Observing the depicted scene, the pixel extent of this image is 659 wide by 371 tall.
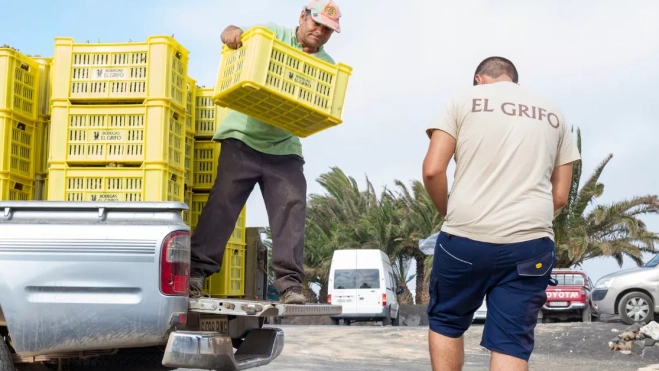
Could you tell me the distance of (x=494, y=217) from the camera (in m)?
4.26

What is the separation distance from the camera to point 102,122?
622cm

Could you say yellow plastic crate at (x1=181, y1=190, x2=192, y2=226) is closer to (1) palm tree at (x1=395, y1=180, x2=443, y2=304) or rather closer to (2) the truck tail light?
(2) the truck tail light

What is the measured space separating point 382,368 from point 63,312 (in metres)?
7.14

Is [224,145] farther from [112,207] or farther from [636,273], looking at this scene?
[636,273]

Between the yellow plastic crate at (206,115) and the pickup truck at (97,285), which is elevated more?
the yellow plastic crate at (206,115)

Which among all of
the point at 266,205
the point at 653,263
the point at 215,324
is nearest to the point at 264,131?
the point at 266,205

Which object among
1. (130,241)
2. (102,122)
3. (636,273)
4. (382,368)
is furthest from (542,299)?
(636,273)

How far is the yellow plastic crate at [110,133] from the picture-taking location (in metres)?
6.14

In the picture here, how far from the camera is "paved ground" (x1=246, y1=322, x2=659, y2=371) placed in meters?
12.3

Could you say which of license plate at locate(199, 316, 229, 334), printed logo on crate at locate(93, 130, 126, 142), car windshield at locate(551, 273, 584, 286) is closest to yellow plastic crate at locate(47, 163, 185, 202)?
printed logo on crate at locate(93, 130, 126, 142)

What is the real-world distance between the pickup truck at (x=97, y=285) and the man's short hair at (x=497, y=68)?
1.84 m

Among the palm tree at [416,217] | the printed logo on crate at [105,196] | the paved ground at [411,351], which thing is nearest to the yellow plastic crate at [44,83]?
the printed logo on crate at [105,196]

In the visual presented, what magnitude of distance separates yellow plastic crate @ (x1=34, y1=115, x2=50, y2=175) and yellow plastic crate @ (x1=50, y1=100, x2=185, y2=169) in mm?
384

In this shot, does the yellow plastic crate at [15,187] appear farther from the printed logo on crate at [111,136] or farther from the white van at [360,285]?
the white van at [360,285]
